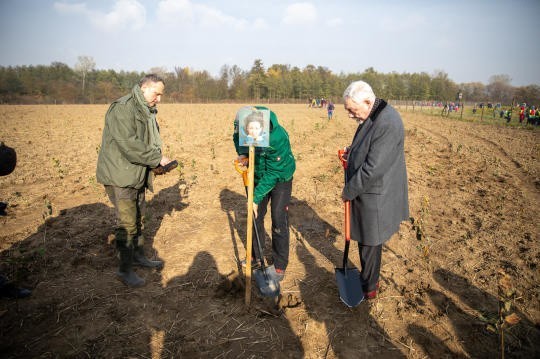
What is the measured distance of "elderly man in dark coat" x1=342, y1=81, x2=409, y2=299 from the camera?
2840mm

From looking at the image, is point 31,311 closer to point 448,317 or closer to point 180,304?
point 180,304

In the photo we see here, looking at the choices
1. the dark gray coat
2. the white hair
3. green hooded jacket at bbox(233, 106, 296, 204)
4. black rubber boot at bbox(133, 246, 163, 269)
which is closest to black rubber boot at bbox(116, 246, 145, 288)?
black rubber boot at bbox(133, 246, 163, 269)

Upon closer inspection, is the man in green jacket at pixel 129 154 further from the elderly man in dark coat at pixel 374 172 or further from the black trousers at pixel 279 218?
the elderly man in dark coat at pixel 374 172

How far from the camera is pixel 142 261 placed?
4277mm

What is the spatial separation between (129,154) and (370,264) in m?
3.02

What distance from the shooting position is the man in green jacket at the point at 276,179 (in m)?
3.45

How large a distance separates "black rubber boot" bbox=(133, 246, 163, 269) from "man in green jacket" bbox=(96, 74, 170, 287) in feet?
1.25

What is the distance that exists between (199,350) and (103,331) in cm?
107

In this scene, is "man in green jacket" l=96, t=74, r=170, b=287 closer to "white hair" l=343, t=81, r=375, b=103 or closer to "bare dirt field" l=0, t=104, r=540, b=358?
"bare dirt field" l=0, t=104, r=540, b=358

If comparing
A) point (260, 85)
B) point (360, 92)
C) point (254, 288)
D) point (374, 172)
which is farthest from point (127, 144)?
point (260, 85)

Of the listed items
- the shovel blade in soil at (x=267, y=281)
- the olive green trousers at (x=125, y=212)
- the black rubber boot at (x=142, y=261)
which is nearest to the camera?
the olive green trousers at (x=125, y=212)

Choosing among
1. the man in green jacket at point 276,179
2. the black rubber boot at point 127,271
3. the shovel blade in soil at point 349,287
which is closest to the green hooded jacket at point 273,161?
the man in green jacket at point 276,179

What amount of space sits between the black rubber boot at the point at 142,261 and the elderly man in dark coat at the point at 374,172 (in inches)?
111

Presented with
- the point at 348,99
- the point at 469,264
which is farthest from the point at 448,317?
the point at 348,99
